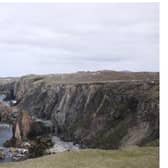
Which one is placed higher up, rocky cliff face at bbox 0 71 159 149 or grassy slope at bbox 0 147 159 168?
rocky cliff face at bbox 0 71 159 149

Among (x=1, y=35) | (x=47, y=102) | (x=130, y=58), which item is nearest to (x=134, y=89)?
(x=130, y=58)

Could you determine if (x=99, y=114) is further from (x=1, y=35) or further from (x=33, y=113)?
(x=1, y=35)

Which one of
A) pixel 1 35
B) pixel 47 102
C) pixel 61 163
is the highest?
pixel 1 35

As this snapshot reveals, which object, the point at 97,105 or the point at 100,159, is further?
the point at 97,105

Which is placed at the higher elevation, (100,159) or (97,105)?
(97,105)
